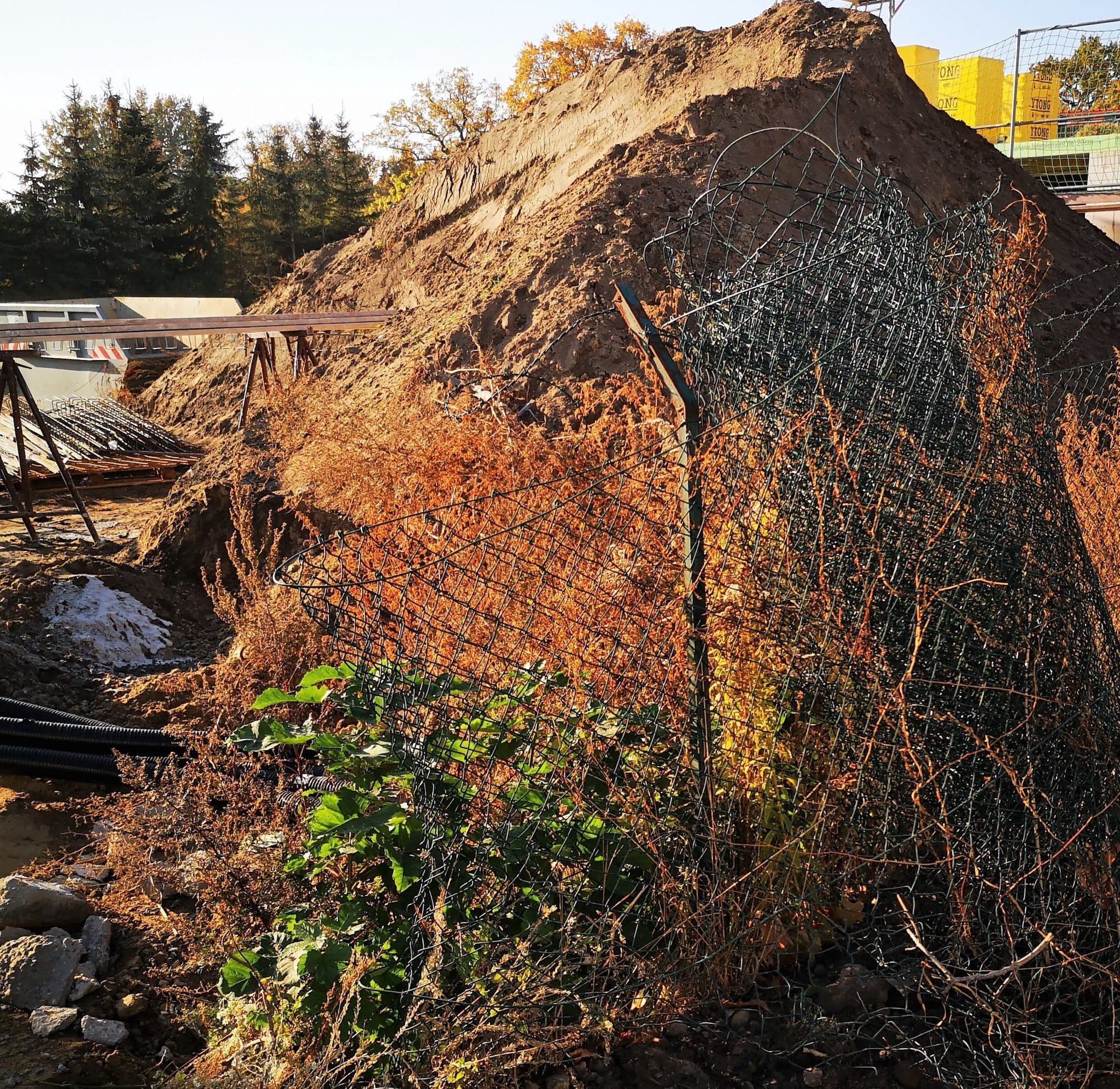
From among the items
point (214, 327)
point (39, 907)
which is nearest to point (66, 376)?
point (214, 327)

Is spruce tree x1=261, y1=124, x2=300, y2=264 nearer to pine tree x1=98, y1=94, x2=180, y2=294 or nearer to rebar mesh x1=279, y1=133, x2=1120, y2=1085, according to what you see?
pine tree x1=98, y1=94, x2=180, y2=294

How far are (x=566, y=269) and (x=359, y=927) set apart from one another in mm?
6951

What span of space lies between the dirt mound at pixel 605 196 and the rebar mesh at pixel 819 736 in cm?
330

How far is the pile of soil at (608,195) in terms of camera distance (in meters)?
8.38

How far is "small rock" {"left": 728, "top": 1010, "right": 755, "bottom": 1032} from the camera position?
2740mm

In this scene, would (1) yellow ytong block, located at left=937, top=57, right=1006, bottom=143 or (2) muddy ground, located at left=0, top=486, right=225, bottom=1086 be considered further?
(1) yellow ytong block, located at left=937, top=57, right=1006, bottom=143

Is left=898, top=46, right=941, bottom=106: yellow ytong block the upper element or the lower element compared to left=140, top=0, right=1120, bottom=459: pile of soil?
upper

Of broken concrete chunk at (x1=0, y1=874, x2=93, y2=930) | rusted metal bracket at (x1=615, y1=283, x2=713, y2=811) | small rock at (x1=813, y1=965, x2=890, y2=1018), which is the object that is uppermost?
rusted metal bracket at (x1=615, y1=283, x2=713, y2=811)

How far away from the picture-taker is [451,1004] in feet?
8.58

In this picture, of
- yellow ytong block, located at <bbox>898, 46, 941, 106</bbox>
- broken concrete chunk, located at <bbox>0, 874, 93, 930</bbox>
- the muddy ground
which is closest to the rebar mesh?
the muddy ground

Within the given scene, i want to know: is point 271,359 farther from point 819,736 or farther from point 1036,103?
point 1036,103

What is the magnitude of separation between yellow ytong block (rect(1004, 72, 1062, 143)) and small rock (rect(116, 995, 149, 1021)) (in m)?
20.7

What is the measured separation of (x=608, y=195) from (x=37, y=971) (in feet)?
25.4

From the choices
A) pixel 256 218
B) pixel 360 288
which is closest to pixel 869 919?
pixel 360 288
